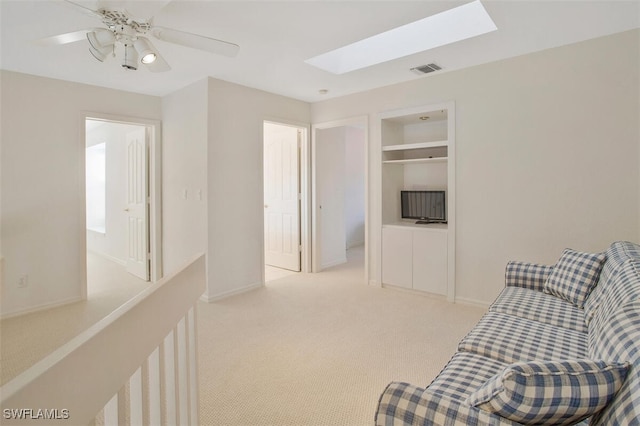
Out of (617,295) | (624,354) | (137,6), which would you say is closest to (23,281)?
(137,6)

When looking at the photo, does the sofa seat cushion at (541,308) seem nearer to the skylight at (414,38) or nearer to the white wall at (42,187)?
the skylight at (414,38)

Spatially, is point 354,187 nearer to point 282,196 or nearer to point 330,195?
point 330,195

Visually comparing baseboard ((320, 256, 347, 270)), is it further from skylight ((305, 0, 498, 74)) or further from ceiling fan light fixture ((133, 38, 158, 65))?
ceiling fan light fixture ((133, 38, 158, 65))

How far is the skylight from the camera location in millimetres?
2836

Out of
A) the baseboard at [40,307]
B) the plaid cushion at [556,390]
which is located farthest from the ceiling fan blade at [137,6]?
the baseboard at [40,307]

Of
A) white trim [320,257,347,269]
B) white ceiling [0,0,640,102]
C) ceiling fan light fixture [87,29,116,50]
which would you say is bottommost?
white trim [320,257,347,269]

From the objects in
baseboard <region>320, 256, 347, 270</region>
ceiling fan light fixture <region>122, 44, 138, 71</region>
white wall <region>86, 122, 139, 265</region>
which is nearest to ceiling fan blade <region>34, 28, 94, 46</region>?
ceiling fan light fixture <region>122, 44, 138, 71</region>

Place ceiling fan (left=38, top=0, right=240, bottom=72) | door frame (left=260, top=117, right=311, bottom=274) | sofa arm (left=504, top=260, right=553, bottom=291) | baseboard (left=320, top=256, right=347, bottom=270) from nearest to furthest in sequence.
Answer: ceiling fan (left=38, top=0, right=240, bottom=72)
sofa arm (left=504, top=260, right=553, bottom=291)
door frame (left=260, top=117, right=311, bottom=274)
baseboard (left=320, top=256, right=347, bottom=270)

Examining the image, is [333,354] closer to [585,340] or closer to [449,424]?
[585,340]

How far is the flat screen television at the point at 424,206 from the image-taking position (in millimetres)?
4227

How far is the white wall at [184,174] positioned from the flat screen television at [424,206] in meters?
2.40

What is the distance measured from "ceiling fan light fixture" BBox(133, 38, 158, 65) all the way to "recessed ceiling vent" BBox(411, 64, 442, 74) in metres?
2.43

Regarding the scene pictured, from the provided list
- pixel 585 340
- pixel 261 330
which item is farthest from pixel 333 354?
pixel 585 340

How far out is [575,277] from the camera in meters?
2.41
